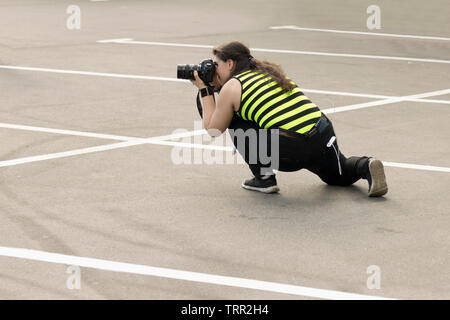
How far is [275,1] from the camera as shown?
21.9 m

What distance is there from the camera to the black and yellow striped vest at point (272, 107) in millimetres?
6762

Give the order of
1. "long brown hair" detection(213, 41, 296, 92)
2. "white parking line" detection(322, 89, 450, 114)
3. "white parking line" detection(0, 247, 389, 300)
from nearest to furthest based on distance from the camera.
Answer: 1. "white parking line" detection(0, 247, 389, 300)
2. "long brown hair" detection(213, 41, 296, 92)
3. "white parking line" detection(322, 89, 450, 114)

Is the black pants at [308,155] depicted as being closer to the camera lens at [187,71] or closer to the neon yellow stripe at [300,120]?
the neon yellow stripe at [300,120]

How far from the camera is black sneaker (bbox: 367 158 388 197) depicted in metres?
6.77

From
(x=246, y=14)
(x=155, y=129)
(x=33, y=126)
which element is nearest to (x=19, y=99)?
(x=33, y=126)

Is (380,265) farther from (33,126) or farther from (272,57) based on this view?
(272,57)

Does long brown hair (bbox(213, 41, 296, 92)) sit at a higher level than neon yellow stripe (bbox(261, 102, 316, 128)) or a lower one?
higher

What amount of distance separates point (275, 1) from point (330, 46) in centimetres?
747

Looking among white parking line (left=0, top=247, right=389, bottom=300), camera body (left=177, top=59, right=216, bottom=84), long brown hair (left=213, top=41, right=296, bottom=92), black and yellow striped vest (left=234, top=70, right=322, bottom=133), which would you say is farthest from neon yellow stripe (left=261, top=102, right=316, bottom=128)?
white parking line (left=0, top=247, right=389, bottom=300)

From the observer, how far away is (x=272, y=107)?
6.77m

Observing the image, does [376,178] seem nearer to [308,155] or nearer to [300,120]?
[308,155]

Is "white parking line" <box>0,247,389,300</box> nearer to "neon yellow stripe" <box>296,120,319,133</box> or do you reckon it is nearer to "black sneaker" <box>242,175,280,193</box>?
"black sneaker" <box>242,175,280,193</box>

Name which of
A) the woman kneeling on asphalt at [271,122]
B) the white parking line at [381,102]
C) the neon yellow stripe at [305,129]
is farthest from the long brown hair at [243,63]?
the white parking line at [381,102]

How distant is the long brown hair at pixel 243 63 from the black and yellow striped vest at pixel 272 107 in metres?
0.06
